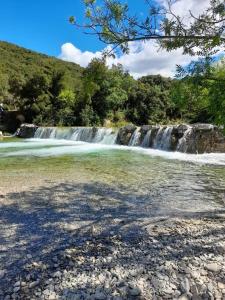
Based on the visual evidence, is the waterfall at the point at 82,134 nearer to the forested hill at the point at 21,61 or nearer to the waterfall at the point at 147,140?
the waterfall at the point at 147,140

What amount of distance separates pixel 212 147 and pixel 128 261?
15.3 m

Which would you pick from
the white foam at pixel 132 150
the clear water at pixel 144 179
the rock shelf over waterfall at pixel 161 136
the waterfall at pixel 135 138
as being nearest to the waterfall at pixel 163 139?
the rock shelf over waterfall at pixel 161 136

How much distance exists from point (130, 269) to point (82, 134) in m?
26.1

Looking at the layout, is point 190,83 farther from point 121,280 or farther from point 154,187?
point 154,187

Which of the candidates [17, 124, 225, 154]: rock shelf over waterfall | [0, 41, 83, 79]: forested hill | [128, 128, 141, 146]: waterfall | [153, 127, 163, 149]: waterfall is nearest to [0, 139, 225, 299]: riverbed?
[17, 124, 225, 154]: rock shelf over waterfall

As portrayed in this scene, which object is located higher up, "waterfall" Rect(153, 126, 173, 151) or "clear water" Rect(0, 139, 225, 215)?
"waterfall" Rect(153, 126, 173, 151)

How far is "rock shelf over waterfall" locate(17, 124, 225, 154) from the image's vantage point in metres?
18.6

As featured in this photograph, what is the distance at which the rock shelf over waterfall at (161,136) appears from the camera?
1862 centimetres

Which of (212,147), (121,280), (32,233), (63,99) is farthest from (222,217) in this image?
(63,99)

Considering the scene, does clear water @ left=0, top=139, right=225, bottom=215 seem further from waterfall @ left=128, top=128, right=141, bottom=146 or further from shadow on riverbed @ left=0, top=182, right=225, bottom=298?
waterfall @ left=128, top=128, right=141, bottom=146

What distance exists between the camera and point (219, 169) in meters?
12.8

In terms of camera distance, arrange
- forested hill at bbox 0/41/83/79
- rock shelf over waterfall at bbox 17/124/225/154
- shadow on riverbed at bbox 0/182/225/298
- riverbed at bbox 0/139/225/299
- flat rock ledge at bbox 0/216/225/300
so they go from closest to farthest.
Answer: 1. flat rock ledge at bbox 0/216/225/300
2. riverbed at bbox 0/139/225/299
3. shadow on riverbed at bbox 0/182/225/298
4. rock shelf over waterfall at bbox 17/124/225/154
5. forested hill at bbox 0/41/83/79

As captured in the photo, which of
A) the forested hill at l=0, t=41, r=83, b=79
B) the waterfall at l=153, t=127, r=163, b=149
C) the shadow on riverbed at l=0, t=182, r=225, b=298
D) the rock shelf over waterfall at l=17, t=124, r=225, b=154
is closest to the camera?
the shadow on riverbed at l=0, t=182, r=225, b=298

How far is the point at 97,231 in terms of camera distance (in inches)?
221
